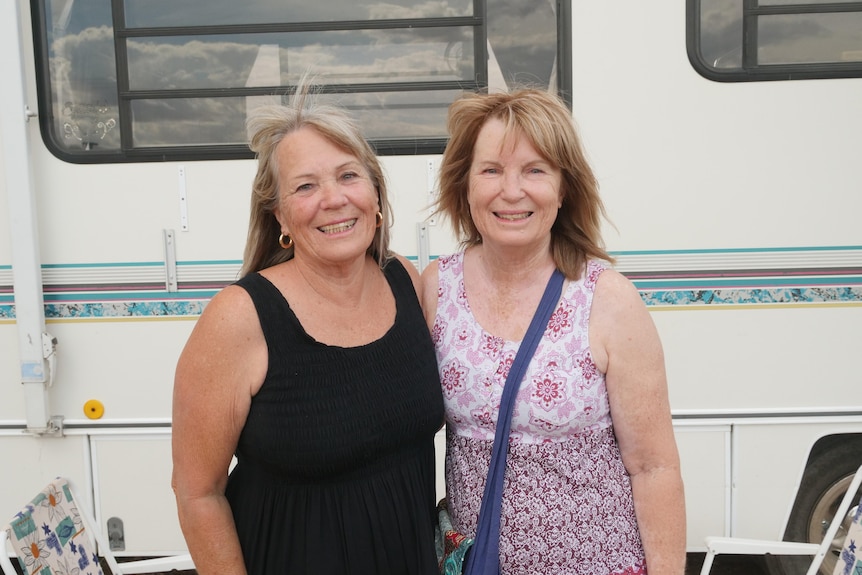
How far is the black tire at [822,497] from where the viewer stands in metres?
3.13

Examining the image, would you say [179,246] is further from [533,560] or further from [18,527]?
[533,560]

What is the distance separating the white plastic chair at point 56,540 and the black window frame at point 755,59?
8.59ft

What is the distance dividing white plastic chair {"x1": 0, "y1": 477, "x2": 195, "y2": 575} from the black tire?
253 cm

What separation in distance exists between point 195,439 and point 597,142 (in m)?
2.05

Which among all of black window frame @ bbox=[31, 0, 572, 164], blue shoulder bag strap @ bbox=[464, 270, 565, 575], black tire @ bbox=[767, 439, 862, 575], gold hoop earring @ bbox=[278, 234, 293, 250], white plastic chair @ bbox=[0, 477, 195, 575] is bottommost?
black tire @ bbox=[767, 439, 862, 575]

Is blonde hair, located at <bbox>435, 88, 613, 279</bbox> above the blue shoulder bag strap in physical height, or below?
above

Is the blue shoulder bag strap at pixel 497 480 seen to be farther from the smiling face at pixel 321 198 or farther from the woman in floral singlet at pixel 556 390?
the smiling face at pixel 321 198

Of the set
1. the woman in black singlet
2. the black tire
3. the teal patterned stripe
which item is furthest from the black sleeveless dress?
the black tire

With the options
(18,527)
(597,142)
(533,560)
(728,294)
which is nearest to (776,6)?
(597,142)

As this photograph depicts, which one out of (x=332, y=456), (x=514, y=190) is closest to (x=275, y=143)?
(x=514, y=190)

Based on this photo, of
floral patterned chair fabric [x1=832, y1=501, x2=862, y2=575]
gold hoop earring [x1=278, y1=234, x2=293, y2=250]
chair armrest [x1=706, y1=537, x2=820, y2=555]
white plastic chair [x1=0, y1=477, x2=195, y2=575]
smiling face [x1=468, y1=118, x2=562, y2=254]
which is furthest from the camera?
chair armrest [x1=706, y1=537, x2=820, y2=555]

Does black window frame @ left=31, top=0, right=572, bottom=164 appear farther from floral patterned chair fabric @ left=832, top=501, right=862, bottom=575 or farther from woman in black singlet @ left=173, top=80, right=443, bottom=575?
floral patterned chair fabric @ left=832, top=501, right=862, bottom=575

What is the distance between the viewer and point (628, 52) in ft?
9.68

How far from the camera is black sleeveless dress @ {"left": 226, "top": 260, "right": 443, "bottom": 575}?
5.33 feet
